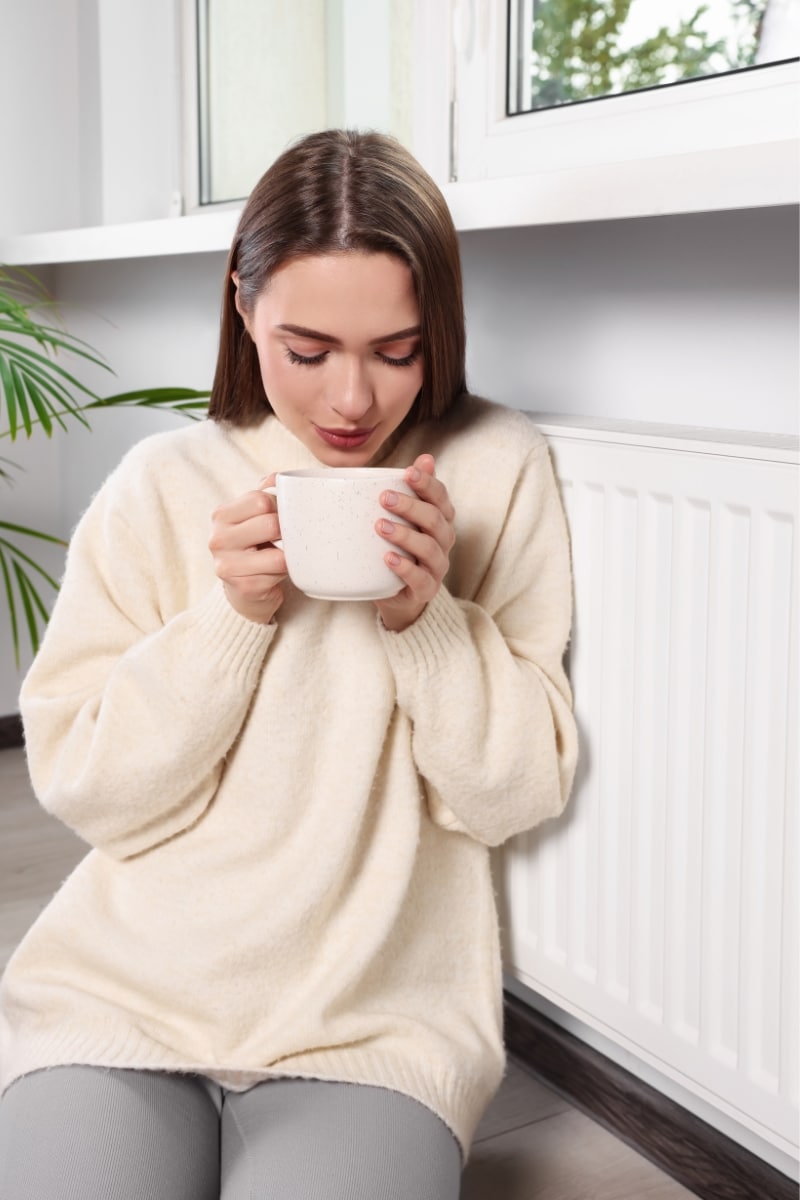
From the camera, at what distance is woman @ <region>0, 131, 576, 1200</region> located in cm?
99

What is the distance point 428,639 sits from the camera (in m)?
1.05

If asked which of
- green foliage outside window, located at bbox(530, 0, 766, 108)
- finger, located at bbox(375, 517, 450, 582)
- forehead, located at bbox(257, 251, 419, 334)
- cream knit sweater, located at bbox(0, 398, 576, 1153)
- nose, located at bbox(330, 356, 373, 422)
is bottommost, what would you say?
cream knit sweater, located at bbox(0, 398, 576, 1153)

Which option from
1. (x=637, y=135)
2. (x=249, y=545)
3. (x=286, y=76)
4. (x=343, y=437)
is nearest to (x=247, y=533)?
(x=249, y=545)

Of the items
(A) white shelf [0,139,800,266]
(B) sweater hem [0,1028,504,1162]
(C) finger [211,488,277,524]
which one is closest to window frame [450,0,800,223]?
(A) white shelf [0,139,800,266]

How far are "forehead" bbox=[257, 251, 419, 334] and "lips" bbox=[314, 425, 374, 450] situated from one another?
86 millimetres

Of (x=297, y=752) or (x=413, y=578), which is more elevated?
(x=413, y=578)

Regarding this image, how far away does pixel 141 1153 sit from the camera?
96cm

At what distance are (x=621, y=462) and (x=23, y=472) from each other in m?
1.79

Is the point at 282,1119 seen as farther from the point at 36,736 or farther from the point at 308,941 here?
the point at 36,736

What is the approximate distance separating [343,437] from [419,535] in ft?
0.53

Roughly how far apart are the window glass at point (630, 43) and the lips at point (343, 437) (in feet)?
1.73

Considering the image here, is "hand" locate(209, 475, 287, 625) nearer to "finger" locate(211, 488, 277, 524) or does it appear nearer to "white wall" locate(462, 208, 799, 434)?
"finger" locate(211, 488, 277, 524)

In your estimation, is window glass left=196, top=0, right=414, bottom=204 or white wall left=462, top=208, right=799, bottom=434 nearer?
white wall left=462, top=208, right=799, bottom=434

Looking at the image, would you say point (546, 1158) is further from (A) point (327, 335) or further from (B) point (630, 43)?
(B) point (630, 43)
